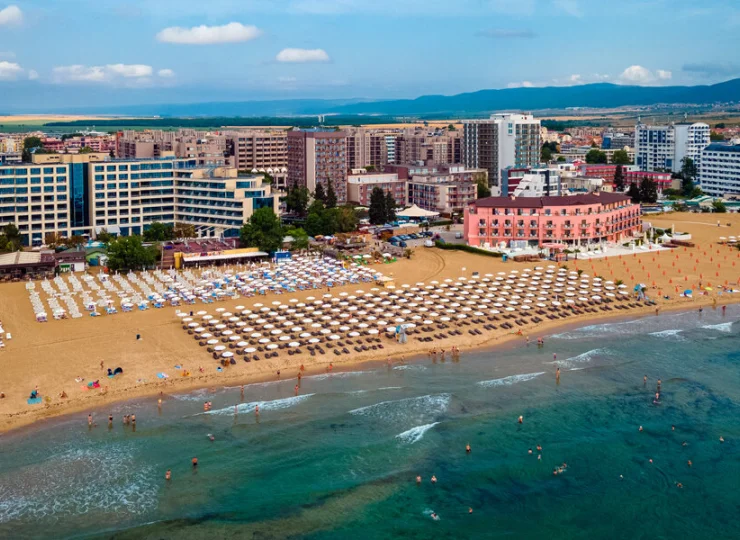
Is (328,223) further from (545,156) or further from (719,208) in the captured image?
(545,156)

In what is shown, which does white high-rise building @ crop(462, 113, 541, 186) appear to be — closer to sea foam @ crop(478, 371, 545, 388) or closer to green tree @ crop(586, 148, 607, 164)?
green tree @ crop(586, 148, 607, 164)

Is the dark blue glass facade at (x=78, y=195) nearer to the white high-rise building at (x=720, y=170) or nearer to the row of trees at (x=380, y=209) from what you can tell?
the row of trees at (x=380, y=209)

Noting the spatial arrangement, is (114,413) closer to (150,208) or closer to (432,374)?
(432,374)

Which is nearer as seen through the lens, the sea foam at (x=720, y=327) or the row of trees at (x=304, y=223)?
the sea foam at (x=720, y=327)

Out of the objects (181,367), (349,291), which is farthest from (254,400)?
(349,291)

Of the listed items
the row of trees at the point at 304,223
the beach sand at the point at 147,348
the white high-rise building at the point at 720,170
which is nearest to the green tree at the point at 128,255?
the beach sand at the point at 147,348
